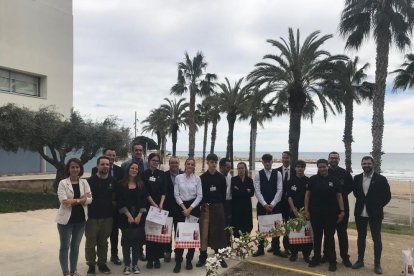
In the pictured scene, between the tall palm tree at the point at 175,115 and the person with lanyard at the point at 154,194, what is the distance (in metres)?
37.9

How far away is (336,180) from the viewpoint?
6.96 m

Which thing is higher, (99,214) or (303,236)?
(99,214)

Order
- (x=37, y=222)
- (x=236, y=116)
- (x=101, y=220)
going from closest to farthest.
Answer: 1. (x=101, y=220)
2. (x=37, y=222)
3. (x=236, y=116)

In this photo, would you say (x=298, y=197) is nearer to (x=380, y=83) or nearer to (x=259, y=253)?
(x=259, y=253)

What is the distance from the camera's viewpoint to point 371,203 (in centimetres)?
688

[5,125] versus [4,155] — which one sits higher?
[5,125]

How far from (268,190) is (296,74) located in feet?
43.1

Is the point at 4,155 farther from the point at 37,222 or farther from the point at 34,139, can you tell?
the point at 37,222

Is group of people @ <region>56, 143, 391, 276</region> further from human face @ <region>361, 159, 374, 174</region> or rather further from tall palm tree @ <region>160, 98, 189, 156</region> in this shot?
tall palm tree @ <region>160, 98, 189, 156</region>

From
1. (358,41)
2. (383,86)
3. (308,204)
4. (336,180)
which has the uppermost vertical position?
(358,41)

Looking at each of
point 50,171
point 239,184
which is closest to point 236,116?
point 50,171

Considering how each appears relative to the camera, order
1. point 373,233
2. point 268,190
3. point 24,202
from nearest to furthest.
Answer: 1. point 373,233
2. point 268,190
3. point 24,202

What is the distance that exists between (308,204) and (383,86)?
14659mm

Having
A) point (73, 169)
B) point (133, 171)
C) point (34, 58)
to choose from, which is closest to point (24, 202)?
point (133, 171)
